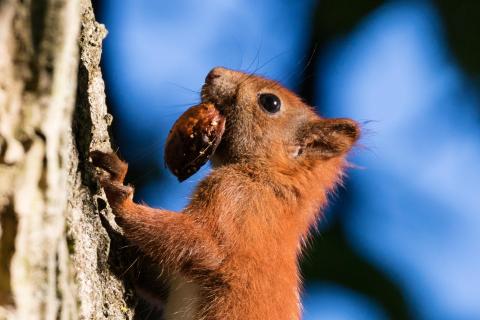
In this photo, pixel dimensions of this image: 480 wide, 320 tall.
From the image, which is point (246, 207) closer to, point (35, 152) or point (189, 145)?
point (189, 145)

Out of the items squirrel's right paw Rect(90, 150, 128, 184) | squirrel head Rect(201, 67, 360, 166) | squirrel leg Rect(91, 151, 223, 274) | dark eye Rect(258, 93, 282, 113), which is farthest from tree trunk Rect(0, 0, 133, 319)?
dark eye Rect(258, 93, 282, 113)

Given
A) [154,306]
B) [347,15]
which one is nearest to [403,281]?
[347,15]

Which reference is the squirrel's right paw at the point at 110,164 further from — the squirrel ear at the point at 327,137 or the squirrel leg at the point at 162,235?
A: the squirrel ear at the point at 327,137

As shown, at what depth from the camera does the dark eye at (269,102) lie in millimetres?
4668

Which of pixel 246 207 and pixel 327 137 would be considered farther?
pixel 327 137

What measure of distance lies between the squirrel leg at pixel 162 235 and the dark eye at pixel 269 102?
1.11 m

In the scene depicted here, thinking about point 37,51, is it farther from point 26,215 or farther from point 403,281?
point 403,281

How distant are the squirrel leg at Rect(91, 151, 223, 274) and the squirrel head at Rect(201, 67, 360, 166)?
76 centimetres

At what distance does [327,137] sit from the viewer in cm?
467

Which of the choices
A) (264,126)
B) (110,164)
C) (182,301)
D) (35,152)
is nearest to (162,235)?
(182,301)

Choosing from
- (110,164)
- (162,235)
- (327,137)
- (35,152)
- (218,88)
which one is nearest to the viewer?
(35,152)

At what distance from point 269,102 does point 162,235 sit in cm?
132

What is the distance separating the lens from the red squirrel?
3689mm

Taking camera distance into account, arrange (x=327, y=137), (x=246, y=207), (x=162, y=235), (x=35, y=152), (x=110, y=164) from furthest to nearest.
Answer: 1. (x=327, y=137)
2. (x=246, y=207)
3. (x=162, y=235)
4. (x=110, y=164)
5. (x=35, y=152)
